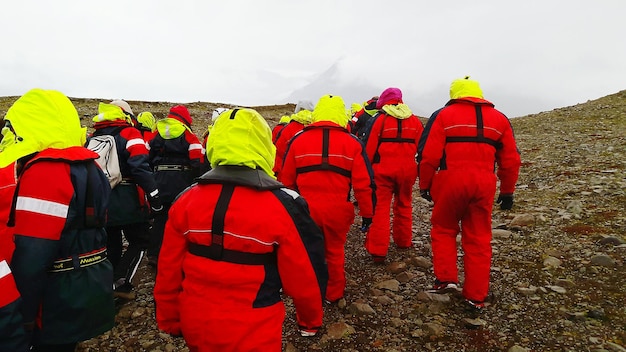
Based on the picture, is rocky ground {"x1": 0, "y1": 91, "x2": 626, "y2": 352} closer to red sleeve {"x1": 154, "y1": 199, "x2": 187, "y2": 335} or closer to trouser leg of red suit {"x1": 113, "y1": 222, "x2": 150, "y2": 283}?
trouser leg of red suit {"x1": 113, "y1": 222, "x2": 150, "y2": 283}

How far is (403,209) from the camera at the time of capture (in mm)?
7090

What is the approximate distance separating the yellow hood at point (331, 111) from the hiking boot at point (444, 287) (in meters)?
2.78

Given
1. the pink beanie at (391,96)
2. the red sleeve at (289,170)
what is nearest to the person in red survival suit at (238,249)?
the red sleeve at (289,170)

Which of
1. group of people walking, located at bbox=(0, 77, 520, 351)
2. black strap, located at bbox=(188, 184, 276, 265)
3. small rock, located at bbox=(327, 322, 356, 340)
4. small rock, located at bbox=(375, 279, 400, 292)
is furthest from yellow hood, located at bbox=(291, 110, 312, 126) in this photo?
black strap, located at bbox=(188, 184, 276, 265)

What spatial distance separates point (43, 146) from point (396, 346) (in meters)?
4.27

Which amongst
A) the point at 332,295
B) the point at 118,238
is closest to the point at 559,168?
the point at 332,295

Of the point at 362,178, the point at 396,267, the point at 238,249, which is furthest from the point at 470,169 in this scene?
the point at 238,249

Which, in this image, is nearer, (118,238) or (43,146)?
(43,146)

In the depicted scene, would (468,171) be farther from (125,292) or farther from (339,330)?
(125,292)

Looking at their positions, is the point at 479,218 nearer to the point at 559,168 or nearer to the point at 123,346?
the point at 123,346

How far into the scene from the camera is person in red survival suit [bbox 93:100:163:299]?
5.51m

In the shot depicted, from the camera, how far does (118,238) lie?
18.9 ft

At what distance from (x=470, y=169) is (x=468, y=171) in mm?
40

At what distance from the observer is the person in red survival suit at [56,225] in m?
2.83
